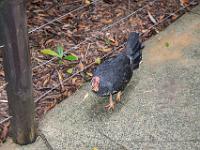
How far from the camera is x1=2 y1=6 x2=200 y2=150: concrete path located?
3.35 m

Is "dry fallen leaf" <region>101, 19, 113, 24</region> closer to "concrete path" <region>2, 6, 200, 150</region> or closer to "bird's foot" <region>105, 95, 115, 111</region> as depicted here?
"concrete path" <region>2, 6, 200, 150</region>

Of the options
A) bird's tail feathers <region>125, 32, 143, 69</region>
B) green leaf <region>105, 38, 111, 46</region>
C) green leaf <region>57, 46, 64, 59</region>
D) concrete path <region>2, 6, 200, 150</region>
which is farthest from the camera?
green leaf <region>105, 38, 111, 46</region>

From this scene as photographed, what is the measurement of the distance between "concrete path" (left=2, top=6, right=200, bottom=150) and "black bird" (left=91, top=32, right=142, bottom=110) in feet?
0.45

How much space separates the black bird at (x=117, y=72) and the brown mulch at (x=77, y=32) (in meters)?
0.29

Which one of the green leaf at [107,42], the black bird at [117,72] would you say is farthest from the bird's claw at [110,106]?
the green leaf at [107,42]

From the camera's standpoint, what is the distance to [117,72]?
3.75 meters

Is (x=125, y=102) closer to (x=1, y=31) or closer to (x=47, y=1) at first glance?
(x=1, y=31)

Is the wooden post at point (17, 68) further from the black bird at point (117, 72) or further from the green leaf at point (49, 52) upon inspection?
the green leaf at point (49, 52)

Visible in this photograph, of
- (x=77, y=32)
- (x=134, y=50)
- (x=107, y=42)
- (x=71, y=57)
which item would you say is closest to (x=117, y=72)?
(x=134, y=50)

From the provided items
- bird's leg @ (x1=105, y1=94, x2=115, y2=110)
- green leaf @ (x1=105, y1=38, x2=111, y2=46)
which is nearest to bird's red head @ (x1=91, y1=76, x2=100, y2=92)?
bird's leg @ (x1=105, y1=94, x2=115, y2=110)

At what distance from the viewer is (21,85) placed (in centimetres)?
305

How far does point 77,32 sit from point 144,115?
4.41 feet

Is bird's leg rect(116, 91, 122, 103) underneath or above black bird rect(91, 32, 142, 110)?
underneath

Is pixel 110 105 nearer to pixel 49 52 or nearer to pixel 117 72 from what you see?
pixel 117 72
